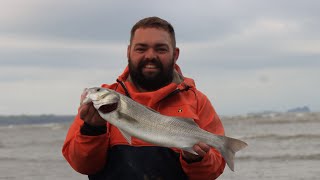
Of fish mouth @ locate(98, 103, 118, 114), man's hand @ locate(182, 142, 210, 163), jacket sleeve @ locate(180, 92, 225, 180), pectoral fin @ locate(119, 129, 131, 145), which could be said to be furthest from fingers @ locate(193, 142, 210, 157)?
fish mouth @ locate(98, 103, 118, 114)

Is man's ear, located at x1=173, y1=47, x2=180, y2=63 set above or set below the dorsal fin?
above

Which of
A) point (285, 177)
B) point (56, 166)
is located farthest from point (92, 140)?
point (56, 166)

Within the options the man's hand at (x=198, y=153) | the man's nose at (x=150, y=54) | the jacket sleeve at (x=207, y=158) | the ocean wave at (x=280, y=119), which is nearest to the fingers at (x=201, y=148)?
the man's hand at (x=198, y=153)

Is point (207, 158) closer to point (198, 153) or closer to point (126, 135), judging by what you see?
point (198, 153)

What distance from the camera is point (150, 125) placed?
441 cm

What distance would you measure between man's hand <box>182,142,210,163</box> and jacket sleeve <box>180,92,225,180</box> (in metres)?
0.04

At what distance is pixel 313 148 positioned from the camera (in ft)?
68.2

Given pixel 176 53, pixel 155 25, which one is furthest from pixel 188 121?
pixel 155 25

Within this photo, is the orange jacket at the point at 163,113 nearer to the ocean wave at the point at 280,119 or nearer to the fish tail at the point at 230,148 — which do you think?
the fish tail at the point at 230,148

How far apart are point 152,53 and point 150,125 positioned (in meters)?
0.72

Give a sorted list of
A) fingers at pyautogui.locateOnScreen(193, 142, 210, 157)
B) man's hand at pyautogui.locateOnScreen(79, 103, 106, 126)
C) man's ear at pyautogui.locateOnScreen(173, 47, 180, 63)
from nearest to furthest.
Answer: man's hand at pyautogui.locateOnScreen(79, 103, 106, 126) < fingers at pyautogui.locateOnScreen(193, 142, 210, 157) < man's ear at pyautogui.locateOnScreen(173, 47, 180, 63)

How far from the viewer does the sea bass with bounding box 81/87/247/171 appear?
4.28 meters

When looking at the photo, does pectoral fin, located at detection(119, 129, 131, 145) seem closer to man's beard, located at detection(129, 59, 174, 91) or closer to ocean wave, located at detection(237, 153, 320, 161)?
man's beard, located at detection(129, 59, 174, 91)

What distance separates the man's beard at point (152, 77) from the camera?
4893mm
